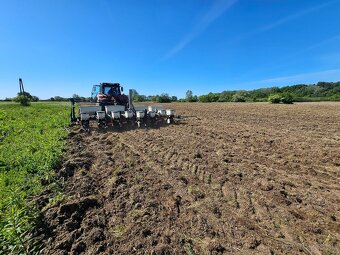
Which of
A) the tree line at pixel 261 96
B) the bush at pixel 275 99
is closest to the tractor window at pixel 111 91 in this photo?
the tree line at pixel 261 96

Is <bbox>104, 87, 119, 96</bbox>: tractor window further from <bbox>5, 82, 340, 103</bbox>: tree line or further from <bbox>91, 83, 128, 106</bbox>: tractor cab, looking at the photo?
<bbox>5, 82, 340, 103</bbox>: tree line

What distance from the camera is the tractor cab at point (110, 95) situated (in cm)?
1370

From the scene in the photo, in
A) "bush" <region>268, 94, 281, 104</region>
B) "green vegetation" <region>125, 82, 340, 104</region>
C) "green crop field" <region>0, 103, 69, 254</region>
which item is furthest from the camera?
"green vegetation" <region>125, 82, 340, 104</region>

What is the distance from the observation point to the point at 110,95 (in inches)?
555

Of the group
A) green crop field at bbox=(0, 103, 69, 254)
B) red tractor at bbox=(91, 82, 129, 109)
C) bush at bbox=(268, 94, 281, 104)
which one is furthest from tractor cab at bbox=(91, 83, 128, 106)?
bush at bbox=(268, 94, 281, 104)

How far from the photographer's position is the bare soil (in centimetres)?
288

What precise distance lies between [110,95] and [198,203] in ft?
38.1

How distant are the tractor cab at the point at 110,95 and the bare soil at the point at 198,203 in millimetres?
7238

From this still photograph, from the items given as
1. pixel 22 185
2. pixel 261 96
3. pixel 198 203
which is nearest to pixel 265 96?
pixel 261 96

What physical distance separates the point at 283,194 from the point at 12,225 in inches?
170

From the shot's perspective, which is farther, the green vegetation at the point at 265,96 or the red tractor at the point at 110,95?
the green vegetation at the point at 265,96

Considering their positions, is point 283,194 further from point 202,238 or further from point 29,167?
point 29,167

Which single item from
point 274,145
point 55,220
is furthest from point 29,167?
point 274,145

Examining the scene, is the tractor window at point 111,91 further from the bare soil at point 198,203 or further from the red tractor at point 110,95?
the bare soil at point 198,203
